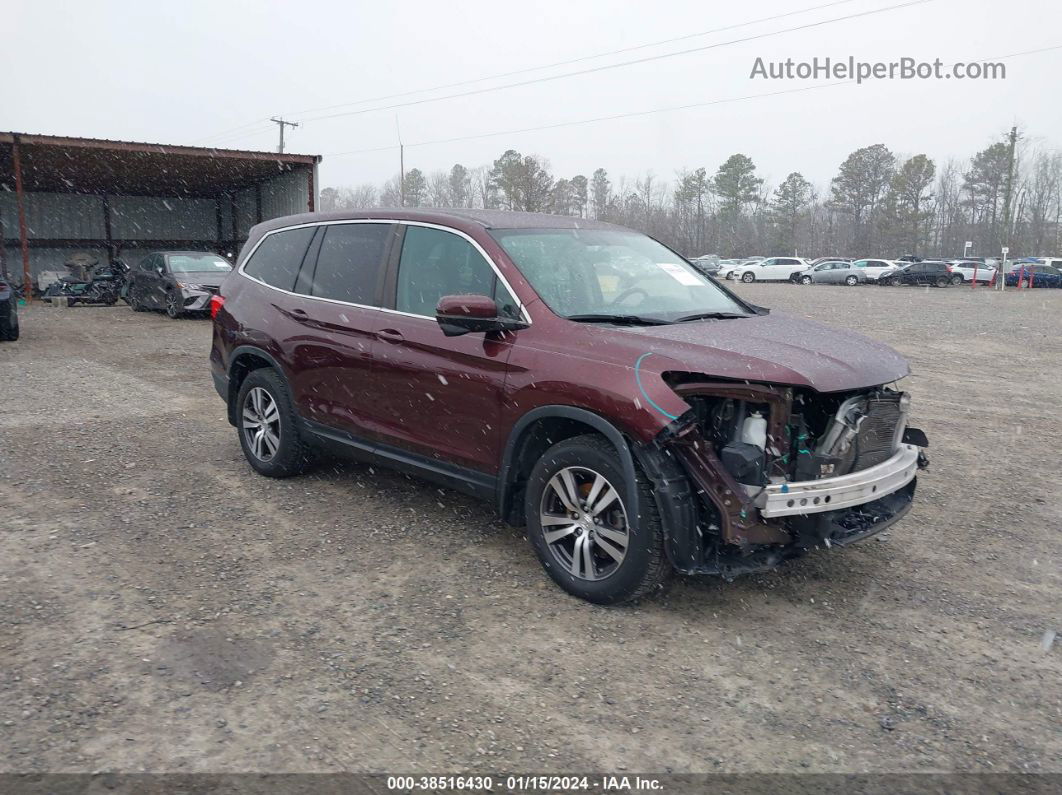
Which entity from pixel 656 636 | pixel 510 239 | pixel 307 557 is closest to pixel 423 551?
pixel 307 557

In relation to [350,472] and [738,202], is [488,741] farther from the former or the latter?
[738,202]

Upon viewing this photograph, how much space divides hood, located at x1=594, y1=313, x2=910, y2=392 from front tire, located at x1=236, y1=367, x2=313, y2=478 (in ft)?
8.47

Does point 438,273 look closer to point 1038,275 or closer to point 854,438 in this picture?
point 854,438

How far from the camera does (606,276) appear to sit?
4582 millimetres

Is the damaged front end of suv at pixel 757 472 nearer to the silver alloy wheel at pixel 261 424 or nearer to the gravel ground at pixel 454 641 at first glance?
the gravel ground at pixel 454 641

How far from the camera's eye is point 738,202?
260 feet

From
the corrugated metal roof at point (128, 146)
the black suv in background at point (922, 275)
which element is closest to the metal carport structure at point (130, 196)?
the corrugated metal roof at point (128, 146)

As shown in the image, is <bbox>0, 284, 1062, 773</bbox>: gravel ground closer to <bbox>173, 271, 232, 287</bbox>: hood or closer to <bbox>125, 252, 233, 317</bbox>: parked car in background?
<bbox>125, 252, 233, 317</bbox>: parked car in background

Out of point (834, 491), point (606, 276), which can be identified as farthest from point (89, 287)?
point (834, 491)

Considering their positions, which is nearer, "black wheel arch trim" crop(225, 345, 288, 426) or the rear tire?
"black wheel arch trim" crop(225, 345, 288, 426)

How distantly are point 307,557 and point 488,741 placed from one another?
6.44 feet

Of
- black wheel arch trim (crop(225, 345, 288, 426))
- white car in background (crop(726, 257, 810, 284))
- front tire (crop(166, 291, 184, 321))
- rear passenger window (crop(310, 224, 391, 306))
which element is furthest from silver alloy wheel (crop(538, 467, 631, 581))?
white car in background (crop(726, 257, 810, 284))

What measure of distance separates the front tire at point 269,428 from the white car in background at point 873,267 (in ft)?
140

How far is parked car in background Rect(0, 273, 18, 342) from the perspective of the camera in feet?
43.3
